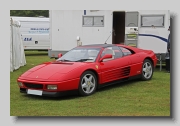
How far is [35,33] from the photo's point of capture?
69.6ft

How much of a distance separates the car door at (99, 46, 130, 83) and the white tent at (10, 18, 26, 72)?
4878mm

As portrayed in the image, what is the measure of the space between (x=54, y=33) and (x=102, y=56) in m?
5.10

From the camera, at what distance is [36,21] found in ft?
66.9

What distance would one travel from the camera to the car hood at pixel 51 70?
23.5 ft

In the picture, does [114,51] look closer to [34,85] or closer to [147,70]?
[147,70]

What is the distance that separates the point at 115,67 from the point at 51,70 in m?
1.78

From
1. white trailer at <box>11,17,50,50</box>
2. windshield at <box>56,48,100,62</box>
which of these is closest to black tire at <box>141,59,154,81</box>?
windshield at <box>56,48,100,62</box>

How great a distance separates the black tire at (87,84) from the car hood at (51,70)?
1.00 ft

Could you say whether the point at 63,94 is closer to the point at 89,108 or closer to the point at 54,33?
the point at 89,108

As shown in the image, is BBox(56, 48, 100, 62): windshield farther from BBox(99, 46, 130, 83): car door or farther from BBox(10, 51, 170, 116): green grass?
BBox(10, 51, 170, 116): green grass

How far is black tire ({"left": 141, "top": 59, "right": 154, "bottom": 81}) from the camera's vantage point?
30.3 feet

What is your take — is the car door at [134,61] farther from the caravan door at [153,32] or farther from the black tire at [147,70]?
the caravan door at [153,32]

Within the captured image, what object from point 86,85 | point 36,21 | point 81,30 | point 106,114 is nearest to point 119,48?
point 86,85

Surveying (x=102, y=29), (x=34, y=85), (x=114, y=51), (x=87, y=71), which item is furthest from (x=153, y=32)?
(x=34, y=85)
